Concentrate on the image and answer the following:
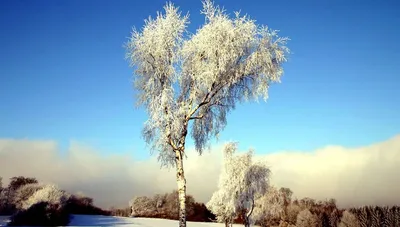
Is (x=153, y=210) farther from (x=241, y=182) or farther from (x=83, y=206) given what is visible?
(x=241, y=182)

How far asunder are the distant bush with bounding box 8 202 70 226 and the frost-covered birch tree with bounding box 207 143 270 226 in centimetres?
1906

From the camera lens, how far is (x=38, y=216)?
105 feet

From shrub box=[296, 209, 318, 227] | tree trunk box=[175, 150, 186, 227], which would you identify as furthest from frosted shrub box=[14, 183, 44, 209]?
shrub box=[296, 209, 318, 227]

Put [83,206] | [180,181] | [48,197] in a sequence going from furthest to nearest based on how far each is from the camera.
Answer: [83,206], [48,197], [180,181]

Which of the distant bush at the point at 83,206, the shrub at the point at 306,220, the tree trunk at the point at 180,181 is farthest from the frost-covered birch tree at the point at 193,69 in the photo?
the shrub at the point at 306,220

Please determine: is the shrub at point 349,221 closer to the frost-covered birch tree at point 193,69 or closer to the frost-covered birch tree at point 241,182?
the frost-covered birch tree at point 241,182

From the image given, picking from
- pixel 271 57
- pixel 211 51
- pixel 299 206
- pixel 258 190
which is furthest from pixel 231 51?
pixel 299 206

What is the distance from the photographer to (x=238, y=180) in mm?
44656

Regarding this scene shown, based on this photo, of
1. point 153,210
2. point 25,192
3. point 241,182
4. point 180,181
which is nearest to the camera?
point 180,181

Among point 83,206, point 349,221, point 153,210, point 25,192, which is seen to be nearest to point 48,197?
point 25,192

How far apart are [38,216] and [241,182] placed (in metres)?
21.5

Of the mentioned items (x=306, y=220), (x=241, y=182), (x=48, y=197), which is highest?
(x=241, y=182)

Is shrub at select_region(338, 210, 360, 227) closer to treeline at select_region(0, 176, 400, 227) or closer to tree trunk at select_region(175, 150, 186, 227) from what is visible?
treeline at select_region(0, 176, 400, 227)

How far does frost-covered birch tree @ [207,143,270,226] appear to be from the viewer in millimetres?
44125
